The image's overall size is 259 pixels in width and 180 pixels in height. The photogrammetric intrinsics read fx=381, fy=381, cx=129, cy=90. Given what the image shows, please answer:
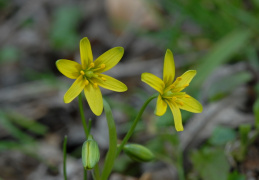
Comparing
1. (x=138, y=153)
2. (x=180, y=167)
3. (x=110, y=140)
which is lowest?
(x=180, y=167)

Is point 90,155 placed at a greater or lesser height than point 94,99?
lesser

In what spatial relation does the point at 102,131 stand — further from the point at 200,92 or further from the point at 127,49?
the point at 127,49

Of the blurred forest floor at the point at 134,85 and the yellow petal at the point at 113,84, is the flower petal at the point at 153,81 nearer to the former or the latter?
the yellow petal at the point at 113,84

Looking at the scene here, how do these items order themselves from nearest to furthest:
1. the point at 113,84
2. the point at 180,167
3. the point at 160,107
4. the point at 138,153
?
the point at 160,107 < the point at 113,84 < the point at 138,153 < the point at 180,167

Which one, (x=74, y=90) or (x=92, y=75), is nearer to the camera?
(x=74, y=90)

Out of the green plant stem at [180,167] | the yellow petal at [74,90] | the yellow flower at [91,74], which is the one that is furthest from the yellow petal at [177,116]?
the green plant stem at [180,167]

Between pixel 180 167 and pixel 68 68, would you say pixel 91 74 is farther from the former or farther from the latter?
pixel 180 167

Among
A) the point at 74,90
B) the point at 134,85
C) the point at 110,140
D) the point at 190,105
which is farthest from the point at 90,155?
the point at 134,85
